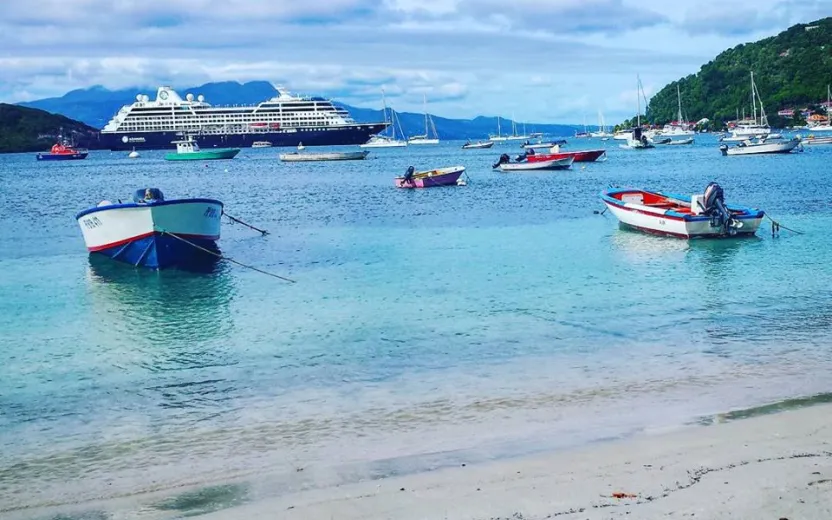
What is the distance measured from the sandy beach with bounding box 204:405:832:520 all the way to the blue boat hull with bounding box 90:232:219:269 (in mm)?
18452

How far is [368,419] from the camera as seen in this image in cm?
1138

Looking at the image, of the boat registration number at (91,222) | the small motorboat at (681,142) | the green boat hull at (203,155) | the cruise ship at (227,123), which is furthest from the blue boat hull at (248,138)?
the boat registration number at (91,222)

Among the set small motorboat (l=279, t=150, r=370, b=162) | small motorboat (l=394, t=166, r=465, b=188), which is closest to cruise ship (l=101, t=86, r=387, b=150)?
small motorboat (l=279, t=150, r=370, b=162)

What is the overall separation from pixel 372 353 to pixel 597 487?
7.56 meters

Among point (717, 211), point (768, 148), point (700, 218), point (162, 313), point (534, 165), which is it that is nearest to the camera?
point (162, 313)

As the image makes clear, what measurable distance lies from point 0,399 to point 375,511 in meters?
7.96

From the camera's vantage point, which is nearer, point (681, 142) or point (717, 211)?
point (717, 211)

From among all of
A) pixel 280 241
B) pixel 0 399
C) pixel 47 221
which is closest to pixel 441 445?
pixel 0 399

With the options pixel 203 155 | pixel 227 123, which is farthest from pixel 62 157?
pixel 203 155

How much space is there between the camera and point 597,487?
26.1 feet

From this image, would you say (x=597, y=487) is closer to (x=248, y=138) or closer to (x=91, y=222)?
(x=91, y=222)

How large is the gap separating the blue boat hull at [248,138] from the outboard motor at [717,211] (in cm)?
14807

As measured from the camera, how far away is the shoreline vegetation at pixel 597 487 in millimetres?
7352

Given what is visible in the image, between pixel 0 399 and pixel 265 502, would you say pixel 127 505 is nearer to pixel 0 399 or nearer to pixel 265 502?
pixel 265 502
